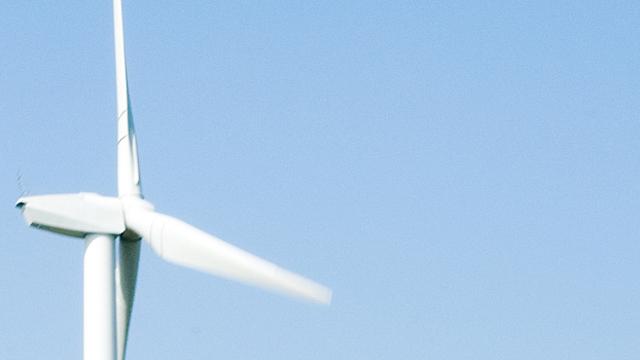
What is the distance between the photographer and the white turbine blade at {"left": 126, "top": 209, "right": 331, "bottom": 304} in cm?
3356

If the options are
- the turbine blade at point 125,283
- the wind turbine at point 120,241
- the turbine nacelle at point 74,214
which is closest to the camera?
the wind turbine at point 120,241

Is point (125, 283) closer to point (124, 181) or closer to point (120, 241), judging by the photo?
point (120, 241)

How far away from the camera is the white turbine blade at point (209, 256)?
1321 inches

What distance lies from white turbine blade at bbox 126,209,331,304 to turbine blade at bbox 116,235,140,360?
1.21 metres


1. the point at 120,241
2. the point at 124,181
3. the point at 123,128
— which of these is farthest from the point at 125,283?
the point at 123,128

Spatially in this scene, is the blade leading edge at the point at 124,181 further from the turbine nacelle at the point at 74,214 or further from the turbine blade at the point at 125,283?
the turbine nacelle at the point at 74,214

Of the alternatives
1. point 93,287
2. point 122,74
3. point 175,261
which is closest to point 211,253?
point 175,261

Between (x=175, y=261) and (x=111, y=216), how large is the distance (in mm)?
3467

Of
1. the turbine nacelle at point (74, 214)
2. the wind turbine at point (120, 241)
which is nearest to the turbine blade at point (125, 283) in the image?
the wind turbine at point (120, 241)

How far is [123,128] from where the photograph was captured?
42.1m

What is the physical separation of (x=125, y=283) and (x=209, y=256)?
590cm

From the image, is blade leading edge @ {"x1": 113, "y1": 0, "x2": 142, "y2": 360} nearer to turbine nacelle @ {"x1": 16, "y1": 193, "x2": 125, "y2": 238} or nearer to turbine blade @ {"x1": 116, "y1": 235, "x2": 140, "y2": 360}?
turbine blade @ {"x1": 116, "y1": 235, "x2": 140, "y2": 360}

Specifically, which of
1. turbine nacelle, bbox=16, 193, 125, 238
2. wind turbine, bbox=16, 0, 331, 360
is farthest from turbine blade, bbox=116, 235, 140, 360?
turbine nacelle, bbox=16, 193, 125, 238

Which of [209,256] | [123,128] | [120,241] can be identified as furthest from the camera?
[123,128]
